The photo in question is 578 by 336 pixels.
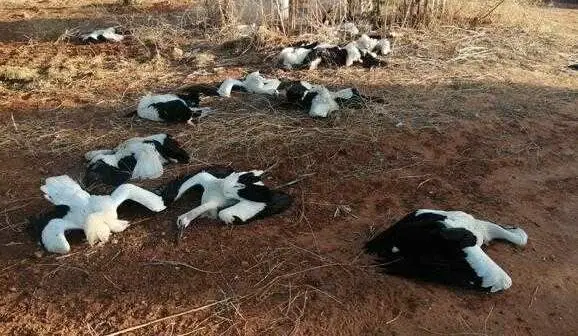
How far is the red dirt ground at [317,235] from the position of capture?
7.41ft

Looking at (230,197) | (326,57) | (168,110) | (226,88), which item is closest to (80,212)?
(230,197)

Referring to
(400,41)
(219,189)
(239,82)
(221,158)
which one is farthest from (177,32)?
(219,189)

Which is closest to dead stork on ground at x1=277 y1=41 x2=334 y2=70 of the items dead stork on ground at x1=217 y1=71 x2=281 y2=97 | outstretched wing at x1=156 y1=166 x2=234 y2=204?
dead stork on ground at x1=217 y1=71 x2=281 y2=97

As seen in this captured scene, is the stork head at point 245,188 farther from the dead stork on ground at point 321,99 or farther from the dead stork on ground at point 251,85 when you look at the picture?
the dead stork on ground at point 251,85

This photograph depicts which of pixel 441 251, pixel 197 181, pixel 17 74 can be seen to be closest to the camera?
pixel 441 251

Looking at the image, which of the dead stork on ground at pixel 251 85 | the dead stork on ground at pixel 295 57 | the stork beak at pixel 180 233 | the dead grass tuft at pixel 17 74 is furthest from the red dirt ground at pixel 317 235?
the dead stork on ground at pixel 295 57

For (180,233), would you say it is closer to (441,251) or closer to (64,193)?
(64,193)

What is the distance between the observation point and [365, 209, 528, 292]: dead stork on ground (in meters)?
2.40

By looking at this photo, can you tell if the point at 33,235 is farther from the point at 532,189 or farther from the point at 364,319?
the point at 532,189

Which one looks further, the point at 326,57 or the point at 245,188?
the point at 326,57

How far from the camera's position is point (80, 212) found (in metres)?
2.72

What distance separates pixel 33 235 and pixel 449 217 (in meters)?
2.03

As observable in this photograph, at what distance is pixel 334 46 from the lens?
5191mm

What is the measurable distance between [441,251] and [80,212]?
1.73 m
